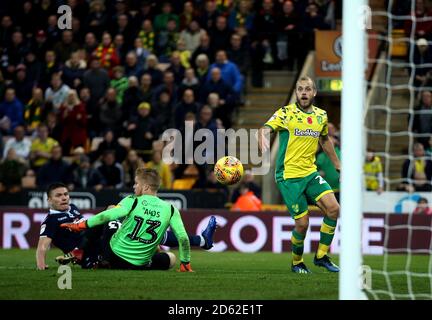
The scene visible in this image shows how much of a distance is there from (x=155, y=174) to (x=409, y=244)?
22.2 ft

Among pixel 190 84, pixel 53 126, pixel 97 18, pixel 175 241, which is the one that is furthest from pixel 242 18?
pixel 175 241

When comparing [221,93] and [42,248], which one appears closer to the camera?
[42,248]

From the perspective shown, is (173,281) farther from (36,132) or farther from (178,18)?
(178,18)

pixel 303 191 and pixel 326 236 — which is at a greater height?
pixel 303 191

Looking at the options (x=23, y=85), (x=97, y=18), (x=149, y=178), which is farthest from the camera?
→ (x=97, y=18)

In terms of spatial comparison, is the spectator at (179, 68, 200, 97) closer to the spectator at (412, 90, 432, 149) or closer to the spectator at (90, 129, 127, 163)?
the spectator at (90, 129, 127, 163)

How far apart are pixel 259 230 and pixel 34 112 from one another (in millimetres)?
6122

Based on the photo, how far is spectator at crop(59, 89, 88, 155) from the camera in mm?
18812

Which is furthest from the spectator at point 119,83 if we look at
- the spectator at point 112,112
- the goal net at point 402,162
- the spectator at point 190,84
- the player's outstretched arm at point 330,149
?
the player's outstretched arm at point 330,149

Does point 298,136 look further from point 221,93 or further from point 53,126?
point 53,126

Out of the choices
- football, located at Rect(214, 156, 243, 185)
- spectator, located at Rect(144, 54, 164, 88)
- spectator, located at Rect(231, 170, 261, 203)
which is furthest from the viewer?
spectator, located at Rect(144, 54, 164, 88)

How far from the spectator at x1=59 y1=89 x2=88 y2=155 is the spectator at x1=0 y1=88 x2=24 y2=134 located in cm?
121

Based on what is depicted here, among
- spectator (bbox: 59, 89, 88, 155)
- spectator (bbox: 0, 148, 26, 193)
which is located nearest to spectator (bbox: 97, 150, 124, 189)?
spectator (bbox: 59, 89, 88, 155)

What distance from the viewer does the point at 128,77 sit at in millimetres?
19547
